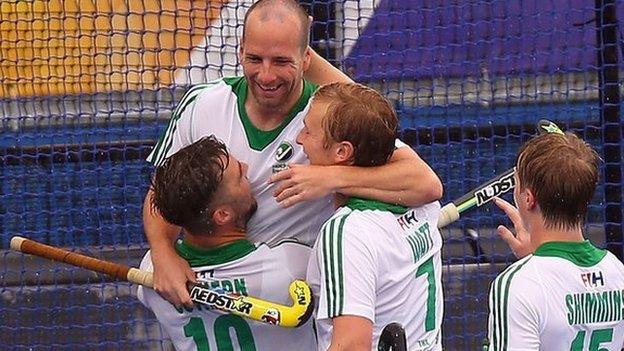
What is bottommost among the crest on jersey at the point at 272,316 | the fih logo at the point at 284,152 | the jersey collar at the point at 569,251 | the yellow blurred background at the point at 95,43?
the crest on jersey at the point at 272,316

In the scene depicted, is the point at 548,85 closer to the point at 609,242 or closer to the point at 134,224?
the point at 609,242

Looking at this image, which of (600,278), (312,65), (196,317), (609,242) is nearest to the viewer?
(600,278)

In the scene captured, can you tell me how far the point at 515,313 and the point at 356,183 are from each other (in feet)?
1.65

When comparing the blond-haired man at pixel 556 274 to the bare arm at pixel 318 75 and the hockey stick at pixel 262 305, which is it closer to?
the hockey stick at pixel 262 305

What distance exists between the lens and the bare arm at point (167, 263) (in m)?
3.07

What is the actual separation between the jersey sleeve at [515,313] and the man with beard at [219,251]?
535mm

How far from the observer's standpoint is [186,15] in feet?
17.6

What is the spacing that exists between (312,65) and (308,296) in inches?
36.4

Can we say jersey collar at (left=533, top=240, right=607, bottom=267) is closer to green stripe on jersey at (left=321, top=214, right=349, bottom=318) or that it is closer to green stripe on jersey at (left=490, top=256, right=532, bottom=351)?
green stripe on jersey at (left=490, top=256, right=532, bottom=351)

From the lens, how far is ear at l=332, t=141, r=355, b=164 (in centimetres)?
297

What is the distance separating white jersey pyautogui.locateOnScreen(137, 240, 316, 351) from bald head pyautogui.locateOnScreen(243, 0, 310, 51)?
0.60 metres

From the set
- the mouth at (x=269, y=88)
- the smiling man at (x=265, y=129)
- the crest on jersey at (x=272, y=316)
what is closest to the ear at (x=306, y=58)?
the smiling man at (x=265, y=129)

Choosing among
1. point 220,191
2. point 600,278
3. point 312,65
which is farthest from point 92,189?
point 600,278

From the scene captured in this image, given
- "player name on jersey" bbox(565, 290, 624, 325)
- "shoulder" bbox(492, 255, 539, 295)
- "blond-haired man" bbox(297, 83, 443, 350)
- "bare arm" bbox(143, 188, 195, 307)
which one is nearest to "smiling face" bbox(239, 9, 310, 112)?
"blond-haired man" bbox(297, 83, 443, 350)
